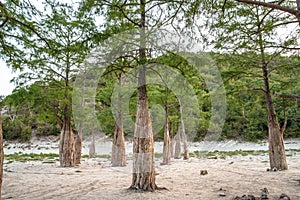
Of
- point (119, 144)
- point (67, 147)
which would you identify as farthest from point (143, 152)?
point (67, 147)

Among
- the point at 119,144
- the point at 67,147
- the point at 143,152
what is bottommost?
the point at 67,147

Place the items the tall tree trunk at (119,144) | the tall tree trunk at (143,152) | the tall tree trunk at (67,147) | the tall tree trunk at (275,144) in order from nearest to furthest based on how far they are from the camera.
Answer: the tall tree trunk at (143,152), the tall tree trunk at (275,144), the tall tree trunk at (67,147), the tall tree trunk at (119,144)

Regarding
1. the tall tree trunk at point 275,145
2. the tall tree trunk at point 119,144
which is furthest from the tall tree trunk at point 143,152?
the tall tree trunk at point 119,144

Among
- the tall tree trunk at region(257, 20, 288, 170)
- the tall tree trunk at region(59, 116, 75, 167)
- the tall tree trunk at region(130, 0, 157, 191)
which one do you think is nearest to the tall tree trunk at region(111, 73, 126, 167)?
the tall tree trunk at region(59, 116, 75, 167)

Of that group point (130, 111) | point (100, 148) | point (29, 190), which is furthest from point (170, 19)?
point (100, 148)

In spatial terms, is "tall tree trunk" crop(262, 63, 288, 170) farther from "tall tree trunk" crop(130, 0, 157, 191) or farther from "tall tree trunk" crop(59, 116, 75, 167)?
"tall tree trunk" crop(59, 116, 75, 167)

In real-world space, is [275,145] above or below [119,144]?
above

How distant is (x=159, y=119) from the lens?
16.9 meters

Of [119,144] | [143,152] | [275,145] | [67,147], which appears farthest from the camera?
[119,144]

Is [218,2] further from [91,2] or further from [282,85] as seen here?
[282,85]

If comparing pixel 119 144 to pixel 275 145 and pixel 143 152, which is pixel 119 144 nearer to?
pixel 143 152

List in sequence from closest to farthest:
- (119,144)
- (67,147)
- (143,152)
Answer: (143,152), (67,147), (119,144)

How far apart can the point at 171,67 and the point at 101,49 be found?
1929mm

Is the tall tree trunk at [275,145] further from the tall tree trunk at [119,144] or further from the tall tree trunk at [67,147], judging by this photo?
the tall tree trunk at [67,147]
